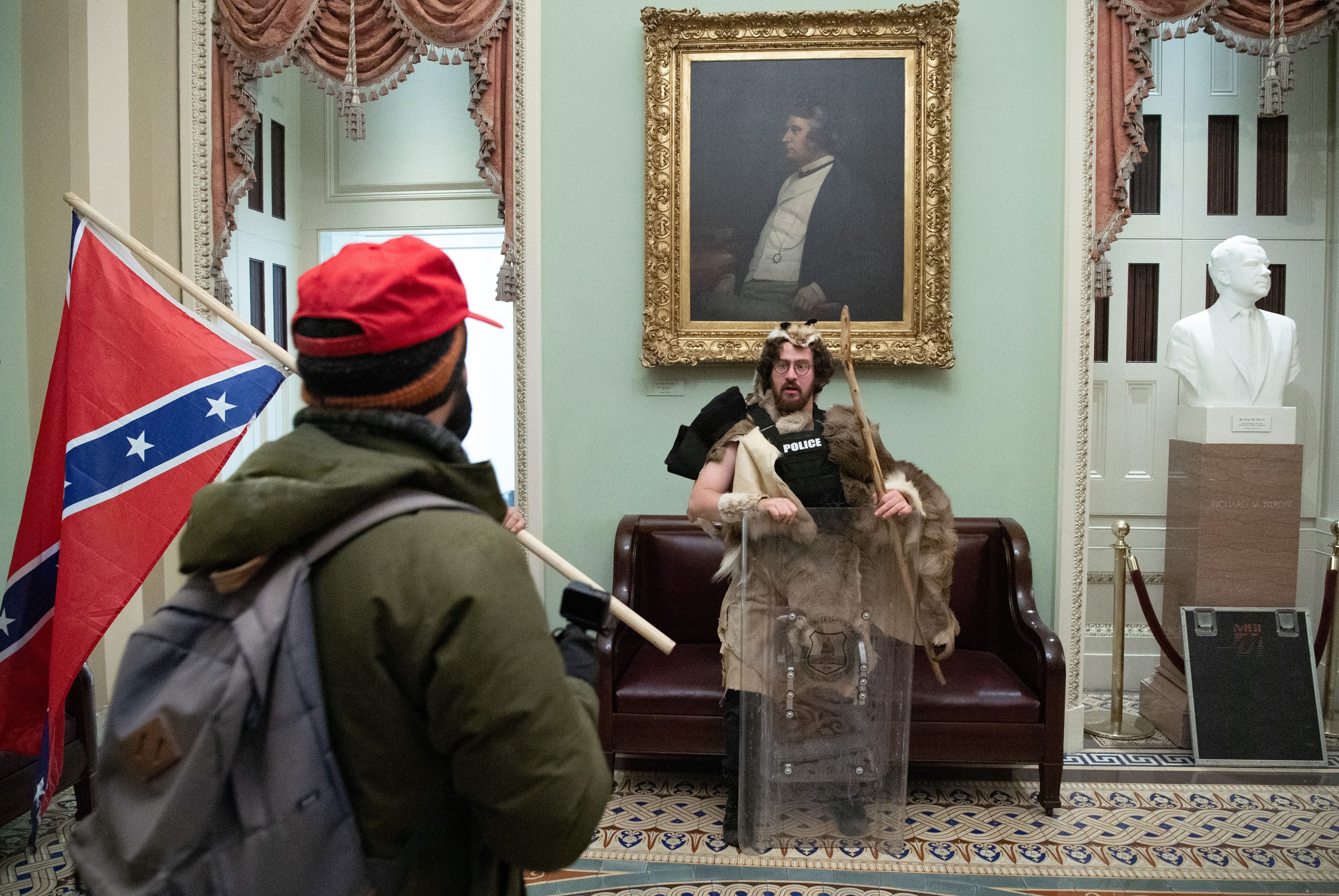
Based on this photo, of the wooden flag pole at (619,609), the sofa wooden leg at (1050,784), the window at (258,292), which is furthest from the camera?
the window at (258,292)

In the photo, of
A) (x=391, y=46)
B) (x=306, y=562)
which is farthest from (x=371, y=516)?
(x=391, y=46)

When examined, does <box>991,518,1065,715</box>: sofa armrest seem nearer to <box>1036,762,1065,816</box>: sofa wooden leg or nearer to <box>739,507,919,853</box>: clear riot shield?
<box>1036,762,1065,816</box>: sofa wooden leg

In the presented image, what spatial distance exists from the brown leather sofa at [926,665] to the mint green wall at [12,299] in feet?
8.38

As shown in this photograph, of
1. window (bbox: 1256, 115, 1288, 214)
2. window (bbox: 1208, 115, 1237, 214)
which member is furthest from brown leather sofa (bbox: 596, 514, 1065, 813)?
window (bbox: 1256, 115, 1288, 214)

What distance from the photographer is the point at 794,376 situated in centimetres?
332

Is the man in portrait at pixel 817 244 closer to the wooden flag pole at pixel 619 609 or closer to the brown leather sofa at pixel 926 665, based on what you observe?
the brown leather sofa at pixel 926 665

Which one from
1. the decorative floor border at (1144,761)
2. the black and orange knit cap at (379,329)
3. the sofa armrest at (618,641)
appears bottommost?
the decorative floor border at (1144,761)

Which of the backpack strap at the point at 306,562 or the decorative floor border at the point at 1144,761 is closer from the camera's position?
the backpack strap at the point at 306,562

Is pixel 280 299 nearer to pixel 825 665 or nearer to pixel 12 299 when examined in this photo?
pixel 12 299

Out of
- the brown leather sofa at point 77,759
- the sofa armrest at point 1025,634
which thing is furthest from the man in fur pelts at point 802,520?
the brown leather sofa at point 77,759

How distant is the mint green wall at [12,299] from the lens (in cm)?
391

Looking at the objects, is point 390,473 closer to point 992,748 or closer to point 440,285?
point 440,285

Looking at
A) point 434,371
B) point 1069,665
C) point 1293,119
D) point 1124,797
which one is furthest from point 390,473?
point 1293,119

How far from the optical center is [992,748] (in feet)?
11.6
